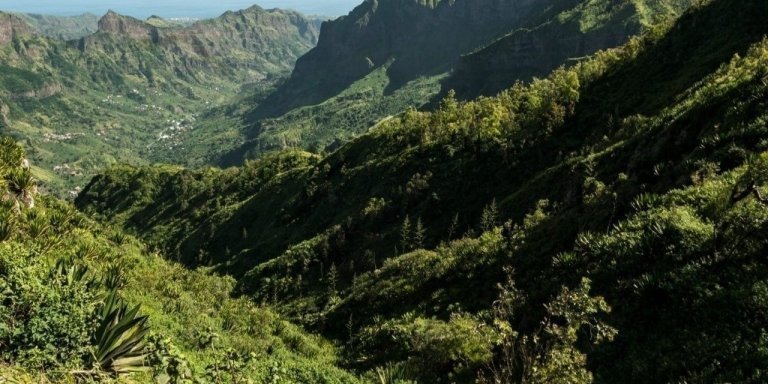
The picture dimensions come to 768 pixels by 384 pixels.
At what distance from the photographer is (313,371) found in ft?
59.9

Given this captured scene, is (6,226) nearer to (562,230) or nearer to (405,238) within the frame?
(562,230)

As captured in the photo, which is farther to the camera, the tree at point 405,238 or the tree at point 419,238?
the tree at point 405,238

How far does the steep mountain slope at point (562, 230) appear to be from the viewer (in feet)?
41.8

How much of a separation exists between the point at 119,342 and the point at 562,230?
20401 millimetres

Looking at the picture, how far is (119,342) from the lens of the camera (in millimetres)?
12555

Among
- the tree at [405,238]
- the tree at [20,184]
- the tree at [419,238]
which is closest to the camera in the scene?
the tree at [20,184]

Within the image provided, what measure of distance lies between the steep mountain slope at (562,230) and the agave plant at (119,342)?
9225 mm

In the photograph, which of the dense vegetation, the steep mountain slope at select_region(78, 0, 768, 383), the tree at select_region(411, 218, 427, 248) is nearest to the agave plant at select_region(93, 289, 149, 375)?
the dense vegetation

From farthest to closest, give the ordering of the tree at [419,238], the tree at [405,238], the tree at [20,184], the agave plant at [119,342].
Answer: the tree at [405,238] → the tree at [419,238] → the tree at [20,184] → the agave plant at [119,342]

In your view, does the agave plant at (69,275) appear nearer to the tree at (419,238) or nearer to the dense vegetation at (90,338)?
the dense vegetation at (90,338)

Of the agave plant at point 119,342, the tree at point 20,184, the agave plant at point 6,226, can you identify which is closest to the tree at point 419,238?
the tree at point 20,184

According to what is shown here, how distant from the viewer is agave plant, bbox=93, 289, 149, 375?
1213cm

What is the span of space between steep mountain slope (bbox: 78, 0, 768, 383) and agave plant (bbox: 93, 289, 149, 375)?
30.3 feet

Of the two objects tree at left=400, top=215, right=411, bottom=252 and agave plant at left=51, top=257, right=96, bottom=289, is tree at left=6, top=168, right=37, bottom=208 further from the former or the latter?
tree at left=400, top=215, right=411, bottom=252
